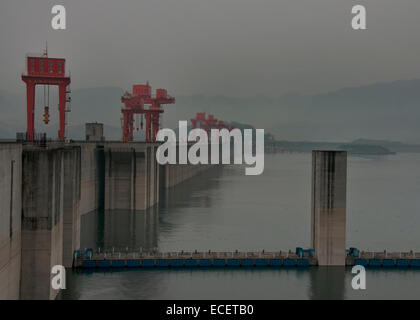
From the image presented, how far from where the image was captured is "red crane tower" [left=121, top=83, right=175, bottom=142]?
86062 mm

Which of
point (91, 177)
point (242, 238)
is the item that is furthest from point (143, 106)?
point (242, 238)

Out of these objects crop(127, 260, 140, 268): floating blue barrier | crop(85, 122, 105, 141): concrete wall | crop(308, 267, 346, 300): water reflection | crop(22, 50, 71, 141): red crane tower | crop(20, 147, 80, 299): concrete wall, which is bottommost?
crop(308, 267, 346, 300): water reflection

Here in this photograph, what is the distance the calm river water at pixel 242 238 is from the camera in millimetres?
31734

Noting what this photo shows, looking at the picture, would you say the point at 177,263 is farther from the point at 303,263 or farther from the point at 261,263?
the point at 303,263

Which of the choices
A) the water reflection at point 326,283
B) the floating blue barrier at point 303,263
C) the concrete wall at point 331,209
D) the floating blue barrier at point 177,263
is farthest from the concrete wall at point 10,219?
the concrete wall at point 331,209

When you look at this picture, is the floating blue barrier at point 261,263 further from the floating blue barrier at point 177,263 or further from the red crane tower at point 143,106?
the red crane tower at point 143,106

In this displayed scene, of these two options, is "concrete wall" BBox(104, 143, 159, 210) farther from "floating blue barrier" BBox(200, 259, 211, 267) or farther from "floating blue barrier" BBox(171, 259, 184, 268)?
"floating blue barrier" BBox(200, 259, 211, 267)

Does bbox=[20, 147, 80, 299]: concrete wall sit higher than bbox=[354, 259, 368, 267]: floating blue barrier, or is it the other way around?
bbox=[20, 147, 80, 299]: concrete wall

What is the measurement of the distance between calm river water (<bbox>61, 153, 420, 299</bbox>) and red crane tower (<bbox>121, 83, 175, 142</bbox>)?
37.0ft

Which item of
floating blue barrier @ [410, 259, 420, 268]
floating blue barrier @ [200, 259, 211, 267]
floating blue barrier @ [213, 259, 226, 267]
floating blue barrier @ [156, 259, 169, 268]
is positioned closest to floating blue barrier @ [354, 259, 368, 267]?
floating blue barrier @ [410, 259, 420, 268]

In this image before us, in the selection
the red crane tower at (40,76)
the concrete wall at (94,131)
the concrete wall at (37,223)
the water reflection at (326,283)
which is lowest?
the water reflection at (326,283)

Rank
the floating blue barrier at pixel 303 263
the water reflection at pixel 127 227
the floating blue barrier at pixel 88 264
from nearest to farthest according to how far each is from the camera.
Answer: the floating blue barrier at pixel 88 264
the floating blue barrier at pixel 303 263
the water reflection at pixel 127 227

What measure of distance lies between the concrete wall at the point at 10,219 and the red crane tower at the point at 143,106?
2385 inches
